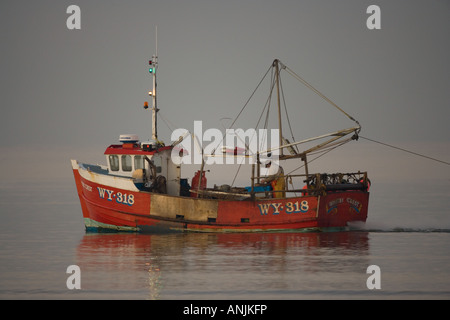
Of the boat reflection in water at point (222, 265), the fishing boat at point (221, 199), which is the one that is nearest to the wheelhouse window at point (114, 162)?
the fishing boat at point (221, 199)

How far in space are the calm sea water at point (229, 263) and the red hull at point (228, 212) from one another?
48 cm

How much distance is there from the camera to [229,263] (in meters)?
20.7

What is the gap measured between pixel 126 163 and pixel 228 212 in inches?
195

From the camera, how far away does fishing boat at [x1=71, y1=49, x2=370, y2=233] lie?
25.8 meters

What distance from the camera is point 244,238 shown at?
83.3ft

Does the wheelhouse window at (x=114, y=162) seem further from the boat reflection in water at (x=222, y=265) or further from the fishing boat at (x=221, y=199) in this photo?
the boat reflection in water at (x=222, y=265)

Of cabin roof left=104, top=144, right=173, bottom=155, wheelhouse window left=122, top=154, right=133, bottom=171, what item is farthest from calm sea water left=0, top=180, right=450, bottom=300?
cabin roof left=104, top=144, right=173, bottom=155

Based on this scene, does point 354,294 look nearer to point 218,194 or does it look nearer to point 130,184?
point 218,194

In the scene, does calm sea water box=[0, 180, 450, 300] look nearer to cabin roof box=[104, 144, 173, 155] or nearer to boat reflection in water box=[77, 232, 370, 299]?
boat reflection in water box=[77, 232, 370, 299]

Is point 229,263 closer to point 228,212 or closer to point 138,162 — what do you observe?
point 228,212

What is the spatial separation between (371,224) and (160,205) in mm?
9792

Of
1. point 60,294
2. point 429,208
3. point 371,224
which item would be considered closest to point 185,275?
point 60,294

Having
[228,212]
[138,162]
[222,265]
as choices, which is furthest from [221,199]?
[222,265]
